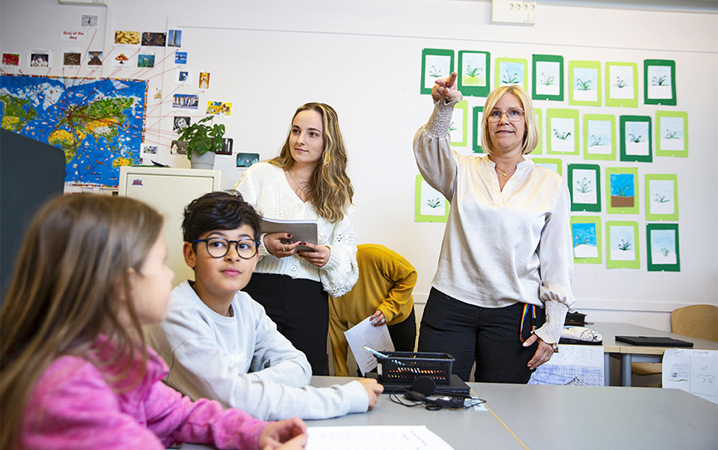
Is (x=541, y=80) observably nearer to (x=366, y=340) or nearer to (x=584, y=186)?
(x=584, y=186)

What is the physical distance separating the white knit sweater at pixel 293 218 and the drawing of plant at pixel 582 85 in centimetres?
203

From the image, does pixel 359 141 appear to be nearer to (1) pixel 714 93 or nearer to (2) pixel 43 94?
(2) pixel 43 94

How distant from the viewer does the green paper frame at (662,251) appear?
9.29 feet

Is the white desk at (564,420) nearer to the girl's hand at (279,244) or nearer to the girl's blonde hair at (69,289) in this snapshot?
the girl's blonde hair at (69,289)

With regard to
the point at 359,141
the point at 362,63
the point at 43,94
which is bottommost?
the point at 359,141

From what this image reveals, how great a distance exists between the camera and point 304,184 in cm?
177

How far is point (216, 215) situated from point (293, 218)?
564 mm

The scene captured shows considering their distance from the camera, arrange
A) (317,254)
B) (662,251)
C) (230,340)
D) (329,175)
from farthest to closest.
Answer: (662,251)
(329,175)
(317,254)
(230,340)

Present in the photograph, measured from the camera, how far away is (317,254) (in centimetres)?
158

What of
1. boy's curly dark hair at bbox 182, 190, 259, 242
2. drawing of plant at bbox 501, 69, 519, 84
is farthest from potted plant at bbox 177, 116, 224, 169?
drawing of plant at bbox 501, 69, 519, 84

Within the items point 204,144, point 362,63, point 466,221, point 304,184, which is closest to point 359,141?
point 362,63

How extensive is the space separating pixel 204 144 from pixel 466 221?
157 cm

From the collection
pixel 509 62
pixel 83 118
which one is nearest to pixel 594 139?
pixel 509 62

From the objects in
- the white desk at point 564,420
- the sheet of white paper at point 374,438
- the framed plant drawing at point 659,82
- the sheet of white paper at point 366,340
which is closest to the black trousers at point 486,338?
the white desk at point 564,420
